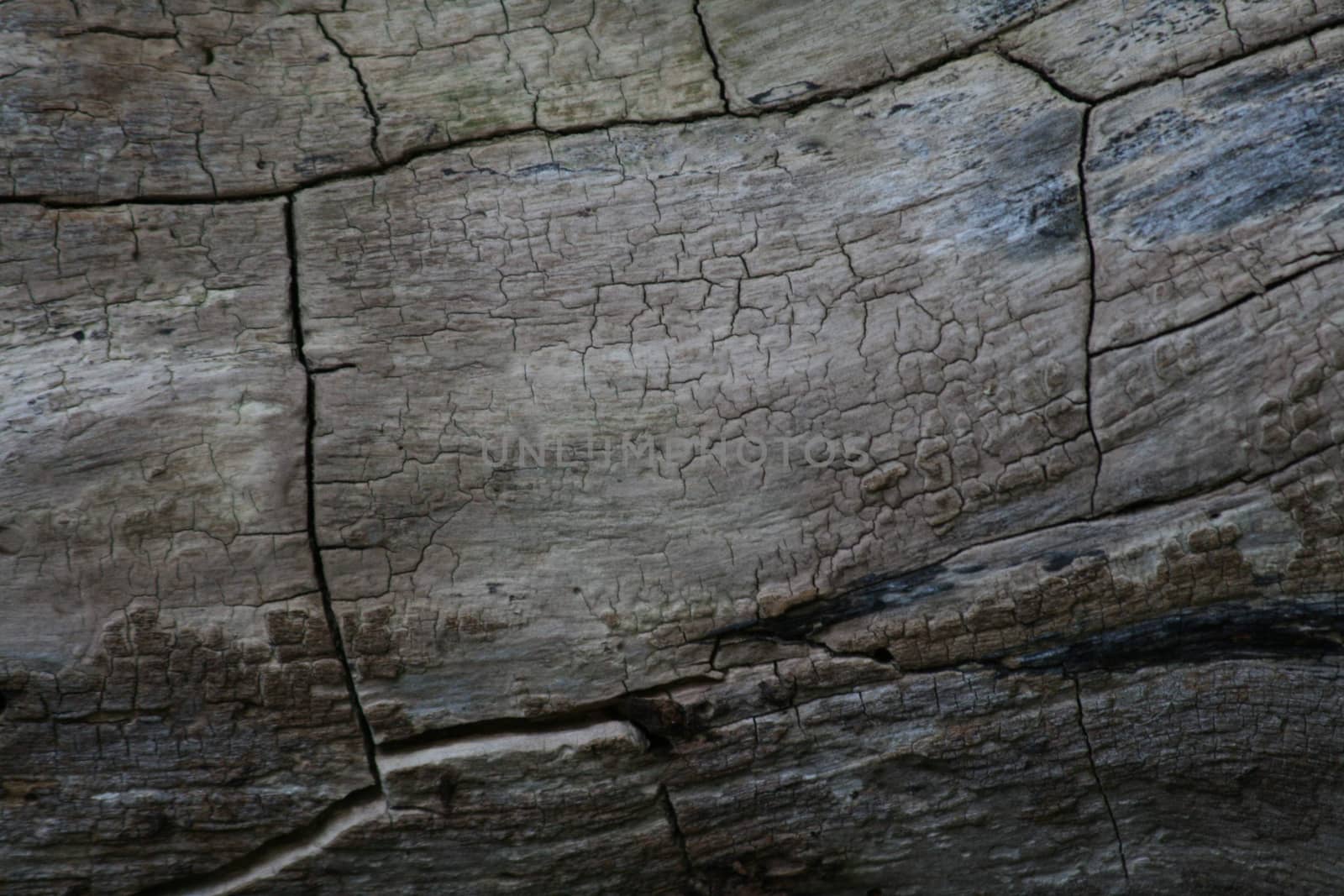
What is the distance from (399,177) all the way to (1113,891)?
76.4 inches

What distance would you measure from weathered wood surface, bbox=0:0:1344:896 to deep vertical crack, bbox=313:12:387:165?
0.09 metres

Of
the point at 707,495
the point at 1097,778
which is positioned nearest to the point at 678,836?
the point at 707,495

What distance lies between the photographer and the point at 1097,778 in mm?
1709

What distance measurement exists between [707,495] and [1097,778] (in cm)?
88

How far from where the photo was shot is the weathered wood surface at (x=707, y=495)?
1.61m

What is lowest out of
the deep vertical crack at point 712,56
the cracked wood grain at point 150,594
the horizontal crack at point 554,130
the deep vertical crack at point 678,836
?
the deep vertical crack at point 678,836

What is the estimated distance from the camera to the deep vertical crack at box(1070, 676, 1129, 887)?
1.66 meters

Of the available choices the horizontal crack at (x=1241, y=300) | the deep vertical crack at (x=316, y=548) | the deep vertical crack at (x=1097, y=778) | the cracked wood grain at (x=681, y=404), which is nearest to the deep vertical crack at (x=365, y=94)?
the cracked wood grain at (x=681, y=404)

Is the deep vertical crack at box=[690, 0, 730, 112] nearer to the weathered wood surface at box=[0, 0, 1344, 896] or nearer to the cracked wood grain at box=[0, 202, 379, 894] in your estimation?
the weathered wood surface at box=[0, 0, 1344, 896]

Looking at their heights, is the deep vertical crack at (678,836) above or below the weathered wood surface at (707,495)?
below

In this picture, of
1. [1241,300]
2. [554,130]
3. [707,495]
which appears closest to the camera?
[1241,300]

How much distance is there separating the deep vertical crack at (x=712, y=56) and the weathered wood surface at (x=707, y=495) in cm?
17

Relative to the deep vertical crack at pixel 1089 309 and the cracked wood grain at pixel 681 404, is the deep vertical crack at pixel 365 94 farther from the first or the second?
the deep vertical crack at pixel 1089 309

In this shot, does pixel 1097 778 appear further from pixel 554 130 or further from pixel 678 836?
pixel 554 130
